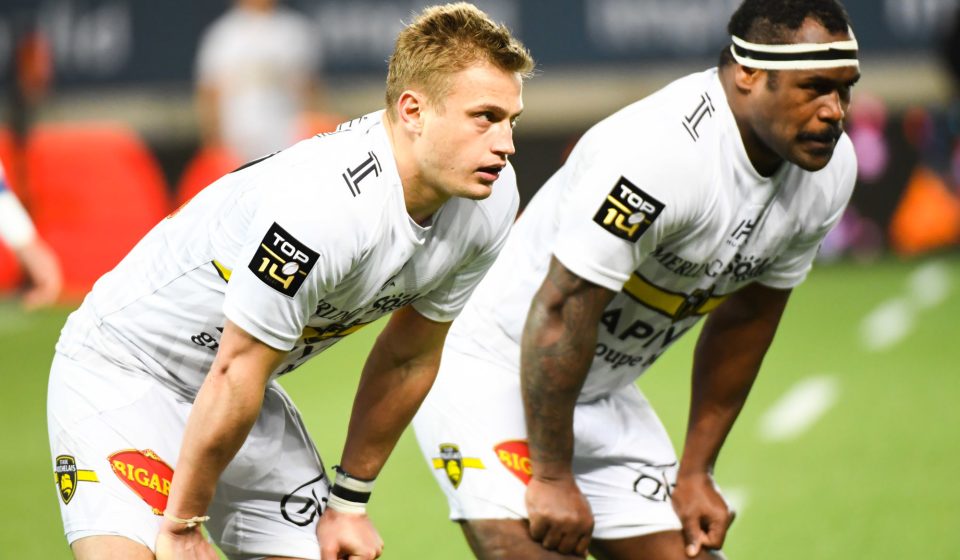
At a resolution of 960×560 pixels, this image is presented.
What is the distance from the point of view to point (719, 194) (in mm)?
4492

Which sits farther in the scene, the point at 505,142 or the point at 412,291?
→ the point at 412,291

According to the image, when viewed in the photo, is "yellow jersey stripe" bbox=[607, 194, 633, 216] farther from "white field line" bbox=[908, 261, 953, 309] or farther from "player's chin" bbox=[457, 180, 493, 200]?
"white field line" bbox=[908, 261, 953, 309]

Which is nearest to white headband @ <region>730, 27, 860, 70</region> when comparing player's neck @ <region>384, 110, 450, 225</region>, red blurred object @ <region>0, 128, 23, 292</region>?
player's neck @ <region>384, 110, 450, 225</region>

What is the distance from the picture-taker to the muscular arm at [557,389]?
4449mm

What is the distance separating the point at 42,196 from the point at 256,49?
94.9 inches

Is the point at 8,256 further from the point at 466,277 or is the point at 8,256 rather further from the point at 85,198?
the point at 466,277

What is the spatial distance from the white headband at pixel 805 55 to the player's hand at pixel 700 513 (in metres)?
1.52

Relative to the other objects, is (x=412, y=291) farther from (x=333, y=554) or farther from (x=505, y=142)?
(x=333, y=554)

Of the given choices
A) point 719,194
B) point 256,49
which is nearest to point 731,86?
point 719,194

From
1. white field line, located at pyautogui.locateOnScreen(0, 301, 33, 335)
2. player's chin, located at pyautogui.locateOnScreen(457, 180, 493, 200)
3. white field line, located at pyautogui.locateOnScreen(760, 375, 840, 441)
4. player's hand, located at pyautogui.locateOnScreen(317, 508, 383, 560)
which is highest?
player's chin, located at pyautogui.locateOnScreen(457, 180, 493, 200)

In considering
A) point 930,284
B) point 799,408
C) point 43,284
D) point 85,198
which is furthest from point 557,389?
point 85,198

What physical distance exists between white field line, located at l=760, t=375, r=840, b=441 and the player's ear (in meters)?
5.60

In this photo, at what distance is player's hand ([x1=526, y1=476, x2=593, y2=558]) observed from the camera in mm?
4664

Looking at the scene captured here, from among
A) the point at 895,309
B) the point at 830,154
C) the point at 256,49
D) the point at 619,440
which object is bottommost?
the point at 895,309
